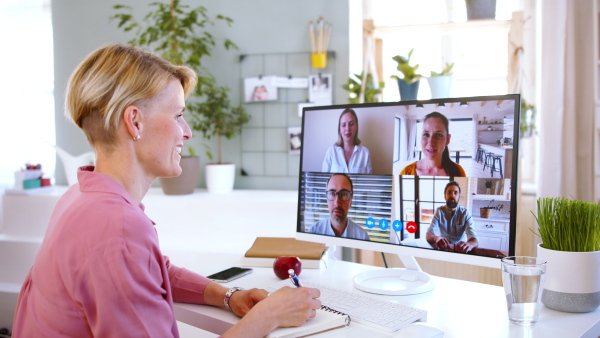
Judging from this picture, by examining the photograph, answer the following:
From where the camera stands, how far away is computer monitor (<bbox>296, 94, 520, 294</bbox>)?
1.15 meters

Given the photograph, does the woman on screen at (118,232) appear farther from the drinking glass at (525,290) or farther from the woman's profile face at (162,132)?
the drinking glass at (525,290)

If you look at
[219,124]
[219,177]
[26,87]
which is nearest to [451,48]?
[219,124]

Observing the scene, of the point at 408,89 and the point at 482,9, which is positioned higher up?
the point at 482,9

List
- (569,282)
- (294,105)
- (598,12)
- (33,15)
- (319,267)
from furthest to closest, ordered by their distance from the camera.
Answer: (33,15)
(294,105)
(598,12)
(319,267)
(569,282)

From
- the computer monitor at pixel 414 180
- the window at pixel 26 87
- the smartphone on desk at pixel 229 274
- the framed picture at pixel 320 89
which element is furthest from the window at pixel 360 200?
the window at pixel 26 87

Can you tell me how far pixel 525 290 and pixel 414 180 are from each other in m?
0.36

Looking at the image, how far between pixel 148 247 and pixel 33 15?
3346 millimetres

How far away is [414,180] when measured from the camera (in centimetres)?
127

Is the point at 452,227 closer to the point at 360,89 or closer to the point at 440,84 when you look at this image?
the point at 440,84

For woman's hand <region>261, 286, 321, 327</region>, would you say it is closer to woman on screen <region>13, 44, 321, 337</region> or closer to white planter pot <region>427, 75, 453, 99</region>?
woman on screen <region>13, 44, 321, 337</region>

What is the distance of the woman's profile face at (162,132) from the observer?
3.29 ft

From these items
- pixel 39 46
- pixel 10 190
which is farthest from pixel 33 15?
pixel 10 190

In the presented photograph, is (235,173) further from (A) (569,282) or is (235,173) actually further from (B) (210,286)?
(A) (569,282)

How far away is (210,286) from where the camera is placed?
123 centimetres
